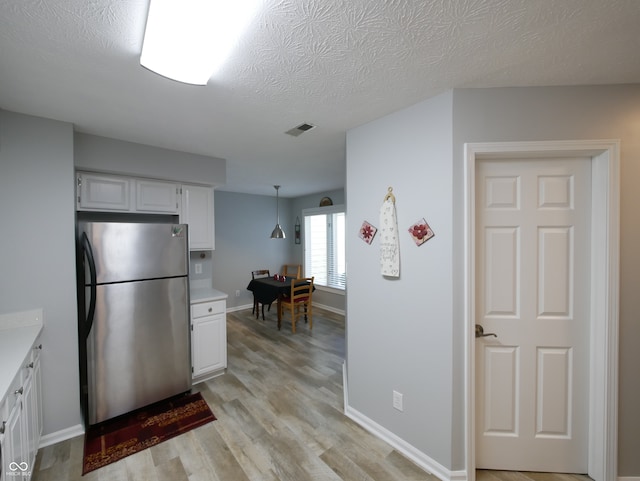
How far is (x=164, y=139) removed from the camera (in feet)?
7.98

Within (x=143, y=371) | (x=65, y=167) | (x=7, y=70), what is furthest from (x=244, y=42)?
(x=143, y=371)

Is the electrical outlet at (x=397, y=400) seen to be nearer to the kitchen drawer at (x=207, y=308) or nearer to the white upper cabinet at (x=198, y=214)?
the kitchen drawer at (x=207, y=308)

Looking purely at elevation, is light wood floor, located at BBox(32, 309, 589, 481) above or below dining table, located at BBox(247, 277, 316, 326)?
below

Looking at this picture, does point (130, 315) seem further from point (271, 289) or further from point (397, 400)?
point (271, 289)

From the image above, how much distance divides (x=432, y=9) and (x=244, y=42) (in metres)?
0.82

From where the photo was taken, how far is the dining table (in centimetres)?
446

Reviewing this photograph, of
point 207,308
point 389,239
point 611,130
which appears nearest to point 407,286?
point 389,239

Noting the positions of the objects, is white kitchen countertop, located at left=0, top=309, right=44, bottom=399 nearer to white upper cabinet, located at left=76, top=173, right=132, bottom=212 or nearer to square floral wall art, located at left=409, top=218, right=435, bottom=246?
white upper cabinet, located at left=76, top=173, right=132, bottom=212

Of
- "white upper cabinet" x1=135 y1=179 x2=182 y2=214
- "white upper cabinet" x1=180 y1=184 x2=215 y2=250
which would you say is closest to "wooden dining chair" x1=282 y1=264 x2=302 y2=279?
"white upper cabinet" x1=180 y1=184 x2=215 y2=250

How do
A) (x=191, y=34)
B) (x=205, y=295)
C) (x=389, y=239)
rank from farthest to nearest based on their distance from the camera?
(x=205, y=295) → (x=389, y=239) → (x=191, y=34)

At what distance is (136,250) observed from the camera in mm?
2287

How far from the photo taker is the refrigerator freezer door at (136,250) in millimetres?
2125

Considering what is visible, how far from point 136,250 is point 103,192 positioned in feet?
2.18

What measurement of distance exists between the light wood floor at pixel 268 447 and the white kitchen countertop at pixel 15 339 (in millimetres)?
885
